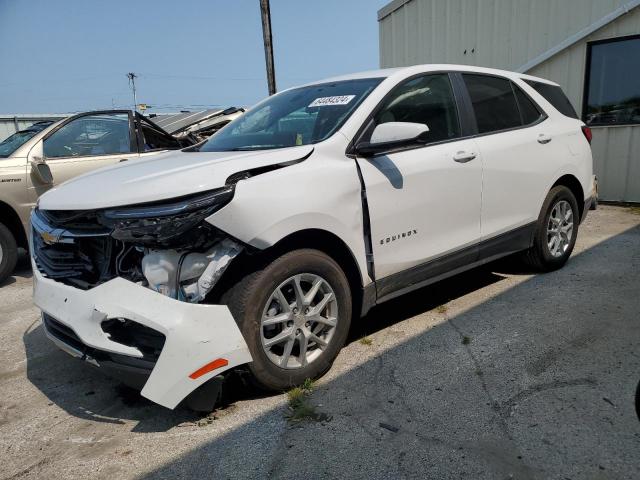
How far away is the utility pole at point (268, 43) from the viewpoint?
10.4 meters

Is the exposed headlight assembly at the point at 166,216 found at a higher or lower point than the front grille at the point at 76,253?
higher

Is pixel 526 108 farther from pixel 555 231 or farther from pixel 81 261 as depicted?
pixel 81 261

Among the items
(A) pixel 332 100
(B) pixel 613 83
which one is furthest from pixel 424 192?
(B) pixel 613 83

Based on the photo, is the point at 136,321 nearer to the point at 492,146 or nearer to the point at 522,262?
the point at 492,146

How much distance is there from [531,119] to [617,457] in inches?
114

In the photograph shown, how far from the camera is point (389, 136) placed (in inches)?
114

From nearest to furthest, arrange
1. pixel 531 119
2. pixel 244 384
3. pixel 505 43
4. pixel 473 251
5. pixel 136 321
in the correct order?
pixel 136 321 < pixel 244 384 < pixel 473 251 < pixel 531 119 < pixel 505 43

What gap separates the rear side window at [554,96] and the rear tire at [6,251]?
16.9ft

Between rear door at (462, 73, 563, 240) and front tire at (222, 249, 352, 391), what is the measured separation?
151cm

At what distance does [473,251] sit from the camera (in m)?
3.67

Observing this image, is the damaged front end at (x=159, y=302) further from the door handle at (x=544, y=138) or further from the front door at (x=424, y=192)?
the door handle at (x=544, y=138)

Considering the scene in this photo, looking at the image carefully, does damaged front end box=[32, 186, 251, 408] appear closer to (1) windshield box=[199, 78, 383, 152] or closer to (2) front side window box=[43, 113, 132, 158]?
(1) windshield box=[199, 78, 383, 152]

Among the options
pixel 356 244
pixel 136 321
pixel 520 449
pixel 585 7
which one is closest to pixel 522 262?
pixel 356 244

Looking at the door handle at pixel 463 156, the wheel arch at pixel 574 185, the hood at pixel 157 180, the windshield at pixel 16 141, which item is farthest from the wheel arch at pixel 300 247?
the windshield at pixel 16 141
